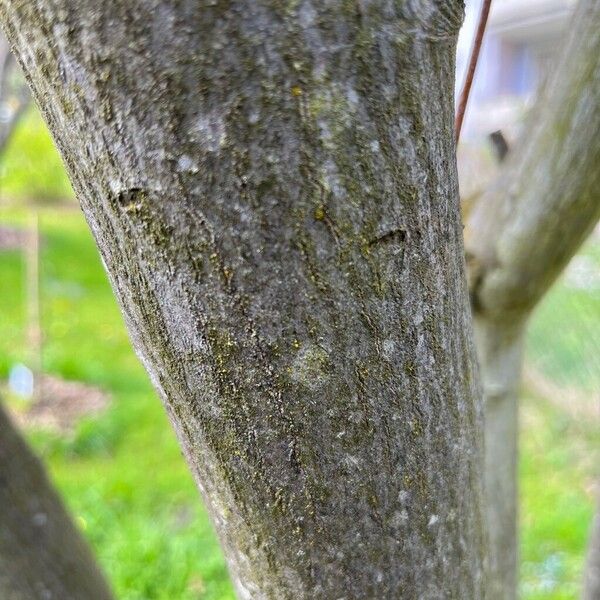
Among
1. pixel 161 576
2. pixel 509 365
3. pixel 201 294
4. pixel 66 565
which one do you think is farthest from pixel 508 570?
pixel 161 576

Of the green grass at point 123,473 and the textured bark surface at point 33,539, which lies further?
the green grass at point 123,473

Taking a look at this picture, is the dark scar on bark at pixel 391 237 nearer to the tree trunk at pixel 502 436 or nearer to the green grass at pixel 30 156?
the tree trunk at pixel 502 436

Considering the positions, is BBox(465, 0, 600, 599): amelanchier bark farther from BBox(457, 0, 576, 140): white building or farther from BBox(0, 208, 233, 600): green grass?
BBox(457, 0, 576, 140): white building

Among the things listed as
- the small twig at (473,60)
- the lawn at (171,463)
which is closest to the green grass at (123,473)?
the lawn at (171,463)

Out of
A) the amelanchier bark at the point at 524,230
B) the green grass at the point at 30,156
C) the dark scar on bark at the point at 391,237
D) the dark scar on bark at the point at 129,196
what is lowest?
the green grass at the point at 30,156

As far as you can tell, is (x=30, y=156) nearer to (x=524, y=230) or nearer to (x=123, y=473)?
(x=123, y=473)

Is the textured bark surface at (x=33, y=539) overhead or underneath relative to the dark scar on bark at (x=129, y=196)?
underneath

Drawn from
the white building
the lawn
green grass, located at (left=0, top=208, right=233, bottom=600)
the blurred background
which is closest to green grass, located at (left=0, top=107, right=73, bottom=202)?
the blurred background
